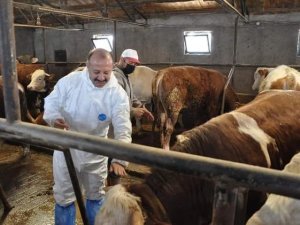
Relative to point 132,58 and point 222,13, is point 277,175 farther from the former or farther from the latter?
point 222,13

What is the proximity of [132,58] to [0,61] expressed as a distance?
107 inches

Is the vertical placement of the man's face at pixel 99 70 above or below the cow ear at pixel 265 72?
above

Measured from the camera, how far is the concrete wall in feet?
25.2

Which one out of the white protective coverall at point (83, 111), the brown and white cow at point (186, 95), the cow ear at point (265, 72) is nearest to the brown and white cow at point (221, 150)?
the white protective coverall at point (83, 111)

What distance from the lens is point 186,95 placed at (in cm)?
604

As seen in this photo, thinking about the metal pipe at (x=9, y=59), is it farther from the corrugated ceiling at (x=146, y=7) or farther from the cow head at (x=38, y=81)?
the cow head at (x=38, y=81)

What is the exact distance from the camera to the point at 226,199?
2.74 feet

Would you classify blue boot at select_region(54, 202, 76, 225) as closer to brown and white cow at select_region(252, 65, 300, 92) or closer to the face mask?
the face mask

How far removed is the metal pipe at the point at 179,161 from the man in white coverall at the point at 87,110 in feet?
4.70

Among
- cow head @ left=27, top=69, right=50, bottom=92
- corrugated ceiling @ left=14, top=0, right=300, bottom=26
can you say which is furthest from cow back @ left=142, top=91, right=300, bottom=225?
cow head @ left=27, top=69, right=50, bottom=92

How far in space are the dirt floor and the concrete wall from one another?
10.1 feet

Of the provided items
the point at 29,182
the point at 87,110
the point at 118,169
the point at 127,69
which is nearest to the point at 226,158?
the point at 118,169

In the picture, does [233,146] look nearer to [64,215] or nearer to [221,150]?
[221,150]

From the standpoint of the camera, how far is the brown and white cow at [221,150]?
184cm
